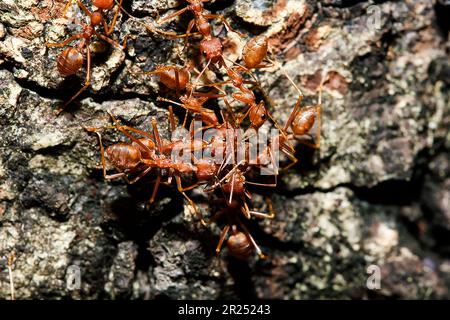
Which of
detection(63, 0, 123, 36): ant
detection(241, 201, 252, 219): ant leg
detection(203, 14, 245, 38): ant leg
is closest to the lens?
detection(63, 0, 123, 36): ant

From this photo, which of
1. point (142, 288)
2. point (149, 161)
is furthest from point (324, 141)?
point (142, 288)

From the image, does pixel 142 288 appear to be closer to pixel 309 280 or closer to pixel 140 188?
pixel 140 188

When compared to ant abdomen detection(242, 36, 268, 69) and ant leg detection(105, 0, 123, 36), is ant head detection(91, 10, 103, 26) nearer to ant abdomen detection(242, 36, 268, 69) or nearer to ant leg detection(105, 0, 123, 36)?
ant leg detection(105, 0, 123, 36)

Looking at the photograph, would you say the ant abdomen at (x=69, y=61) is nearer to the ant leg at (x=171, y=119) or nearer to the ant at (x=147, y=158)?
the ant at (x=147, y=158)

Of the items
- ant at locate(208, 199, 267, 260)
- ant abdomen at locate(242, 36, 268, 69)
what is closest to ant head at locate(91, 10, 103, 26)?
ant abdomen at locate(242, 36, 268, 69)

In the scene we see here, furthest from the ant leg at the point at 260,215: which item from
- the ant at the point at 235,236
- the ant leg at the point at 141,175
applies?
the ant leg at the point at 141,175

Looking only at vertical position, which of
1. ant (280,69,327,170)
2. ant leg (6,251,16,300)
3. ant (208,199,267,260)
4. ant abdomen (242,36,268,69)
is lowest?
ant leg (6,251,16,300)
